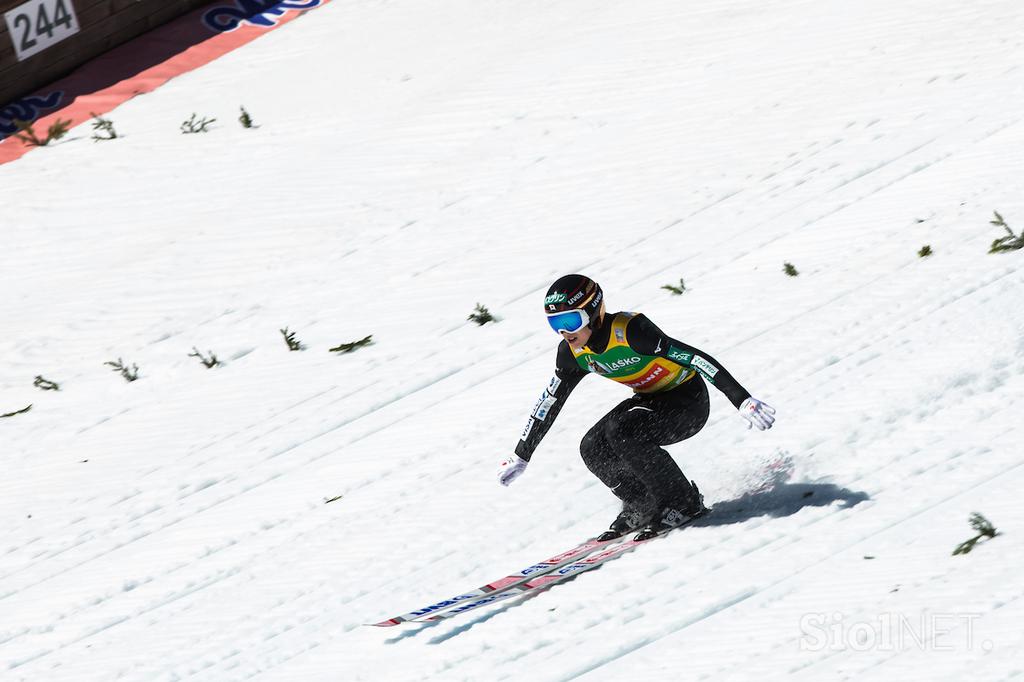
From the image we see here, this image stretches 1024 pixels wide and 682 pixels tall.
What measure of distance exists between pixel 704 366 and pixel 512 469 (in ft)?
3.93

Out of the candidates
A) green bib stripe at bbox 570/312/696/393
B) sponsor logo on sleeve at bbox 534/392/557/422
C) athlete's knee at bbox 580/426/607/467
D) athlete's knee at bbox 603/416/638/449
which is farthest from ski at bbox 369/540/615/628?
green bib stripe at bbox 570/312/696/393

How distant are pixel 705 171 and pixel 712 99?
152 centimetres

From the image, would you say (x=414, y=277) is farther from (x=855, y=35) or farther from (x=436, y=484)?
(x=855, y=35)

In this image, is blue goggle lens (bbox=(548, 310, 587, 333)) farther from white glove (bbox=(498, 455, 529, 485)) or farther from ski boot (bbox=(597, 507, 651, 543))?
ski boot (bbox=(597, 507, 651, 543))

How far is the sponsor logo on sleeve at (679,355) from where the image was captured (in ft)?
19.6

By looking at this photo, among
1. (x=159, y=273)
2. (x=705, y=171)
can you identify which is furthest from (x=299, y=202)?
(x=705, y=171)

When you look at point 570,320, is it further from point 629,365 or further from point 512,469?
point 512,469

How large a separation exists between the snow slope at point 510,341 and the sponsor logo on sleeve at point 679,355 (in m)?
0.88

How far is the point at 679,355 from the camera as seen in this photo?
5980 millimetres

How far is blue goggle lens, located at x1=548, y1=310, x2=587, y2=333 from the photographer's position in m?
5.95

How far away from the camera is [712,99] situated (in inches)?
458

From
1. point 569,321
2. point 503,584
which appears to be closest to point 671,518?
point 503,584

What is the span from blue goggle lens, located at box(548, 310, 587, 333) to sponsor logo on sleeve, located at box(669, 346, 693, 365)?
456mm

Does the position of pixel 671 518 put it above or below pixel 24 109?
above
